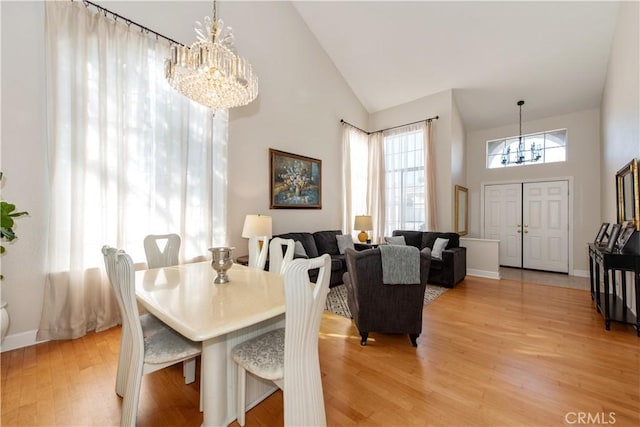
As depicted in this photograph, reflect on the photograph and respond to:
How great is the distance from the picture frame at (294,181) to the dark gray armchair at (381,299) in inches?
87.4

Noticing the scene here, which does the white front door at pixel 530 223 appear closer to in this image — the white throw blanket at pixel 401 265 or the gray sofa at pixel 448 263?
the gray sofa at pixel 448 263

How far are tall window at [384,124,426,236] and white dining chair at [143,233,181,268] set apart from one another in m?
4.39

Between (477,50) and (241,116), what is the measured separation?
374 centimetres

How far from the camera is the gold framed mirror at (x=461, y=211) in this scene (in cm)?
533

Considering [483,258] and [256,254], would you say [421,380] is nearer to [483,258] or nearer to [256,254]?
[256,254]

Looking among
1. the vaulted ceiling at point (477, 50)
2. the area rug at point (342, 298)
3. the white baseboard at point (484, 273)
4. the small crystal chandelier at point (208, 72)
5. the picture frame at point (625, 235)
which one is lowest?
the area rug at point (342, 298)

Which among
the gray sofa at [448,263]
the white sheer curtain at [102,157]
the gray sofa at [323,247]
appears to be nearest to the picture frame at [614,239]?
the gray sofa at [448,263]

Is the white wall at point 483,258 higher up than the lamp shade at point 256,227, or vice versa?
the lamp shade at point 256,227

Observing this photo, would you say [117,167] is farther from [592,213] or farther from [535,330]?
[592,213]

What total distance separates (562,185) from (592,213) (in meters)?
0.70

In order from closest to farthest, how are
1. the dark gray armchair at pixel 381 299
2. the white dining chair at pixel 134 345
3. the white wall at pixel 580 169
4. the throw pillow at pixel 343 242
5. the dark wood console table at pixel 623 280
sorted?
the white dining chair at pixel 134 345 < the dark gray armchair at pixel 381 299 < the dark wood console table at pixel 623 280 < the throw pillow at pixel 343 242 < the white wall at pixel 580 169

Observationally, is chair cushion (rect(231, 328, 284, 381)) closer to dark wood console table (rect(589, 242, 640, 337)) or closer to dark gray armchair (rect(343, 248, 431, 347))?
dark gray armchair (rect(343, 248, 431, 347))

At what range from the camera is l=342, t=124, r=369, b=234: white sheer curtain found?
5523 millimetres

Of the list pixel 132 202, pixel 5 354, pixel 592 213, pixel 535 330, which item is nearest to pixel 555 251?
pixel 592 213
